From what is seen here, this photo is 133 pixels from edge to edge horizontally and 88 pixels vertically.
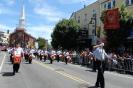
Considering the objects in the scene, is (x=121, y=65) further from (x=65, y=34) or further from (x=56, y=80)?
(x=65, y=34)

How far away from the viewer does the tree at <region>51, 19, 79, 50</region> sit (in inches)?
2859

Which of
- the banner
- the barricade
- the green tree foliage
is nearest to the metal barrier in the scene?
the barricade

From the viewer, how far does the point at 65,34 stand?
74.5m

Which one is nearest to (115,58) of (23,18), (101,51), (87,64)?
(87,64)

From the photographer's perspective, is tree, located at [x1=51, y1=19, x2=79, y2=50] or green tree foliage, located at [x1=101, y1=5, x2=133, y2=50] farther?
tree, located at [x1=51, y1=19, x2=79, y2=50]

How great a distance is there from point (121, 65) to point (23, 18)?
13046 cm

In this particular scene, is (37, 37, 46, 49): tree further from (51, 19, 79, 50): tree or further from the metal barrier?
the metal barrier

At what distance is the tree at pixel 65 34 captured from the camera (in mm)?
72625

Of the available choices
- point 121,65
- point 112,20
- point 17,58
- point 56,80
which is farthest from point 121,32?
point 56,80

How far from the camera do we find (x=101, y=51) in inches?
644

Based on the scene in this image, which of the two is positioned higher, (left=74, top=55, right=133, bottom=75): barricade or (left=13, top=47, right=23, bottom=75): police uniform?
(left=13, top=47, right=23, bottom=75): police uniform

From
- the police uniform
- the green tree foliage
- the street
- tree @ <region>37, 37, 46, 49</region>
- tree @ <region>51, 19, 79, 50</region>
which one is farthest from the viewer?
tree @ <region>37, 37, 46, 49</region>

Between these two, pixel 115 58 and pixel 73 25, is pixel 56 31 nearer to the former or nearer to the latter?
pixel 73 25

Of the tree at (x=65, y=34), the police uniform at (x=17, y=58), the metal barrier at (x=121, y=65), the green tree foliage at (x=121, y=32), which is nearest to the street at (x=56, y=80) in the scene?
the police uniform at (x=17, y=58)
